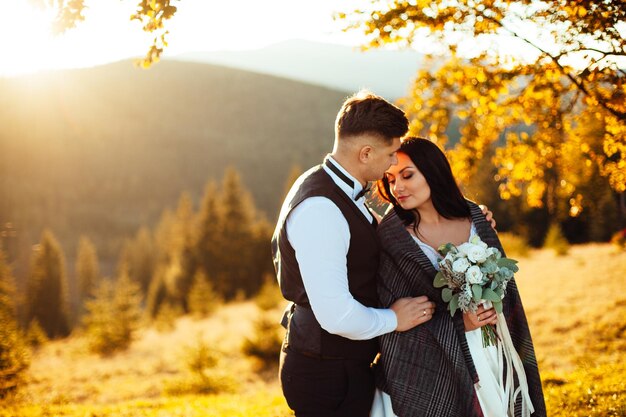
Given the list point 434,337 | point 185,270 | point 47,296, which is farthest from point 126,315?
point 47,296

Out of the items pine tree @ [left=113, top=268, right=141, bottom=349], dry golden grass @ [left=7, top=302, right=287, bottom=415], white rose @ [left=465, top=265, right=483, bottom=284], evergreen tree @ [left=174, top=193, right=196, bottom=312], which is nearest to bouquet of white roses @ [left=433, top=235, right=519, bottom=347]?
white rose @ [left=465, top=265, right=483, bottom=284]

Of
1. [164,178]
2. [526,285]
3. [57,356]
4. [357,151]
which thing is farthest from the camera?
[164,178]

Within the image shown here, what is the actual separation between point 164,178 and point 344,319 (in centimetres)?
13762

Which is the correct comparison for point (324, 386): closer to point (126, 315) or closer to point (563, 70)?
point (563, 70)

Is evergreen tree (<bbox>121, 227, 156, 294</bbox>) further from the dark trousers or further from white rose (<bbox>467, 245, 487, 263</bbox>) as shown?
white rose (<bbox>467, 245, 487, 263</bbox>)

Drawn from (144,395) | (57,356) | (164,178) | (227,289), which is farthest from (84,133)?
(144,395)

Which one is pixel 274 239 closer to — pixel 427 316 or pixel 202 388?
pixel 427 316

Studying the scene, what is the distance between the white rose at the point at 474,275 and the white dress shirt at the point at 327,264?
70 centimetres

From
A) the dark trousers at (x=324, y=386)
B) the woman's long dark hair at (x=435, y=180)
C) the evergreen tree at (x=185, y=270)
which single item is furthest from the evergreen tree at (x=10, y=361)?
the evergreen tree at (x=185, y=270)

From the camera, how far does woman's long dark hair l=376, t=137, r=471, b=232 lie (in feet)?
12.8

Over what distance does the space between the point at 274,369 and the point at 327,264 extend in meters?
12.2

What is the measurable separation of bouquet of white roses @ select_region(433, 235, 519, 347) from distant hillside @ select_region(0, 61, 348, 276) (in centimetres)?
10876

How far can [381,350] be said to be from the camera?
11.2 ft

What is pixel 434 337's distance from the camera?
3402 mm
